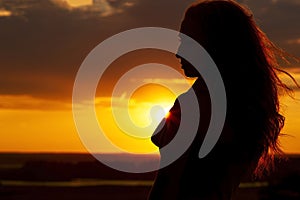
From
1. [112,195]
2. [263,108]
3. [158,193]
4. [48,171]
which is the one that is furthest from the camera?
[48,171]

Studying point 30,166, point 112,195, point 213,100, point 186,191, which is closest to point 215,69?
point 213,100

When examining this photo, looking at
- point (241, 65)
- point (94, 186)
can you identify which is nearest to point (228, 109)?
point (241, 65)

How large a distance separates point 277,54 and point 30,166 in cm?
6064

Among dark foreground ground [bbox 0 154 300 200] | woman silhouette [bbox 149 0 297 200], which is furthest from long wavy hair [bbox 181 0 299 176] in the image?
dark foreground ground [bbox 0 154 300 200]

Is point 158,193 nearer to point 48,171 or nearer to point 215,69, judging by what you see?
point 215,69

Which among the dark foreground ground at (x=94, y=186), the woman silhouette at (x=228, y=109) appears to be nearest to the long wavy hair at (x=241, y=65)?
the woman silhouette at (x=228, y=109)

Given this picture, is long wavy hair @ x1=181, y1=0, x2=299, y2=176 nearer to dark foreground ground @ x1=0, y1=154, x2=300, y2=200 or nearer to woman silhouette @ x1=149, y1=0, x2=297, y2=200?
woman silhouette @ x1=149, y1=0, x2=297, y2=200

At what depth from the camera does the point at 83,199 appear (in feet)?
106

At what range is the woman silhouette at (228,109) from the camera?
2832 mm

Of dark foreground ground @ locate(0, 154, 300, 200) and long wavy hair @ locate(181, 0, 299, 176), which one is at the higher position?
long wavy hair @ locate(181, 0, 299, 176)

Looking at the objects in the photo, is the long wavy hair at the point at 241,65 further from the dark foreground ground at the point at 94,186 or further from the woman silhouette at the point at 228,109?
the dark foreground ground at the point at 94,186

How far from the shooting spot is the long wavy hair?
2965 millimetres

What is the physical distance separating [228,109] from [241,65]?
209 millimetres

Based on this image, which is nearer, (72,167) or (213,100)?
(213,100)
